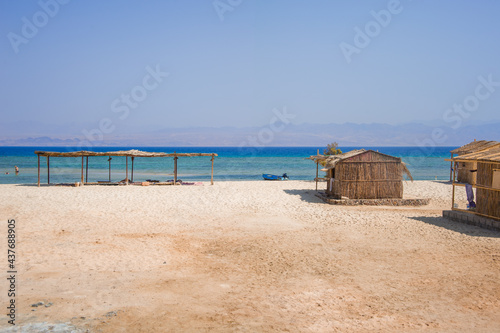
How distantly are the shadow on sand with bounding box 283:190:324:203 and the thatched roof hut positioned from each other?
1.04 meters

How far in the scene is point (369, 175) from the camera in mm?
14930

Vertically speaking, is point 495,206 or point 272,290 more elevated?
point 495,206

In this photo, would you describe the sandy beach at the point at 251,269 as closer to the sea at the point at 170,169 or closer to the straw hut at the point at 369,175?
the straw hut at the point at 369,175

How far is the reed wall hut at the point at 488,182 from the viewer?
10336 millimetres

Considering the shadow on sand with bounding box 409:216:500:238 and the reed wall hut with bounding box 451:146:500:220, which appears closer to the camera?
the shadow on sand with bounding box 409:216:500:238

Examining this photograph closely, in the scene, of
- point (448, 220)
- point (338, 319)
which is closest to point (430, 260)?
point (338, 319)

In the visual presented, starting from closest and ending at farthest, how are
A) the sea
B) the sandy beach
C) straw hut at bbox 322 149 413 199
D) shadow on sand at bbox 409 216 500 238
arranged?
the sandy beach → shadow on sand at bbox 409 216 500 238 → straw hut at bbox 322 149 413 199 → the sea

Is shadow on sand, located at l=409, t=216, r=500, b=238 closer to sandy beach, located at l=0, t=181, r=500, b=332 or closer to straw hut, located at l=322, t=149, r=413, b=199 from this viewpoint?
sandy beach, located at l=0, t=181, r=500, b=332

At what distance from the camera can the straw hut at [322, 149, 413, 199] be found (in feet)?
48.8

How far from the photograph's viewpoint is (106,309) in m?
5.27

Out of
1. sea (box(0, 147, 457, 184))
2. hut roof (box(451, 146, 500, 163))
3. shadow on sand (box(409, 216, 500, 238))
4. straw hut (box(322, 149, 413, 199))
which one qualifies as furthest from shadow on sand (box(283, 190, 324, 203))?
hut roof (box(451, 146, 500, 163))

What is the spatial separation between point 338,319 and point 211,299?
6.14 feet

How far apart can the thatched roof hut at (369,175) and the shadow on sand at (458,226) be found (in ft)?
9.80

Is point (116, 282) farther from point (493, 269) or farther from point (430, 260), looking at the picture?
point (493, 269)
